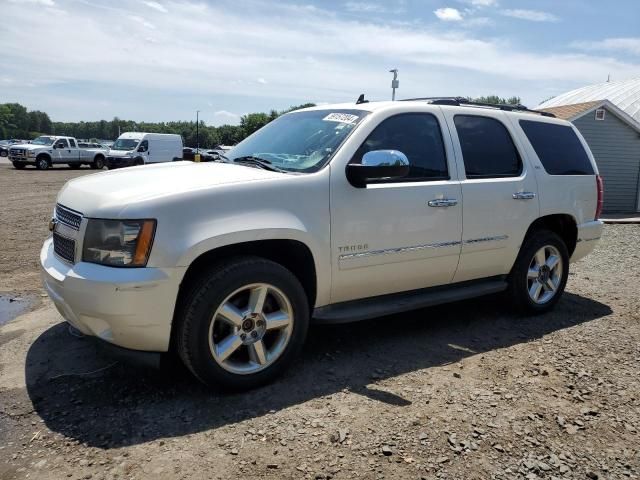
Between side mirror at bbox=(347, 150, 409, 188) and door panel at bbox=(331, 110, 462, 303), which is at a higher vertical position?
side mirror at bbox=(347, 150, 409, 188)

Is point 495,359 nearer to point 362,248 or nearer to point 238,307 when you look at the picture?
point 362,248

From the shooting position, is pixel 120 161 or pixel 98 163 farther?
pixel 98 163

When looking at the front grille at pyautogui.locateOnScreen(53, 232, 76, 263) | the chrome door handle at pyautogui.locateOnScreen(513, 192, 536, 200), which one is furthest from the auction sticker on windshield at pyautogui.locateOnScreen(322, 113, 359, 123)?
the front grille at pyautogui.locateOnScreen(53, 232, 76, 263)

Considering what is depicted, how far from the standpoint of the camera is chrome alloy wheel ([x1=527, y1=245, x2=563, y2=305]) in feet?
16.6

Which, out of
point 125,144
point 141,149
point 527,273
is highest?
point 125,144

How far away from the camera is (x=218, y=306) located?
3213 millimetres

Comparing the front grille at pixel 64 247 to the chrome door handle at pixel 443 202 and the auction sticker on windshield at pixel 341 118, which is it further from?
the chrome door handle at pixel 443 202

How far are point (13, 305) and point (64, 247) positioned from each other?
7.16ft

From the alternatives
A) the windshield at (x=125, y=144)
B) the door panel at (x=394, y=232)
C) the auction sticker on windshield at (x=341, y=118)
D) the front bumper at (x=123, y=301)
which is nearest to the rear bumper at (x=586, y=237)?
the door panel at (x=394, y=232)

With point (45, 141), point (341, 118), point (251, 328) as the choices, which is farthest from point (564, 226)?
point (45, 141)

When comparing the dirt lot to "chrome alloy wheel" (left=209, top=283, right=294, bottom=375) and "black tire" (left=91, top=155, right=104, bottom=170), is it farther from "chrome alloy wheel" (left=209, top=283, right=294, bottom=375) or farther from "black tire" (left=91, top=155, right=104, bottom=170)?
"black tire" (left=91, top=155, right=104, bottom=170)

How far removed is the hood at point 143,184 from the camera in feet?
10.2

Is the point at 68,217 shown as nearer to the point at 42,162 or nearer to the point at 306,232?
the point at 306,232

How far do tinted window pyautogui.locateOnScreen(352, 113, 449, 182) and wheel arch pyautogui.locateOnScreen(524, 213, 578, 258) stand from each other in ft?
5.01
